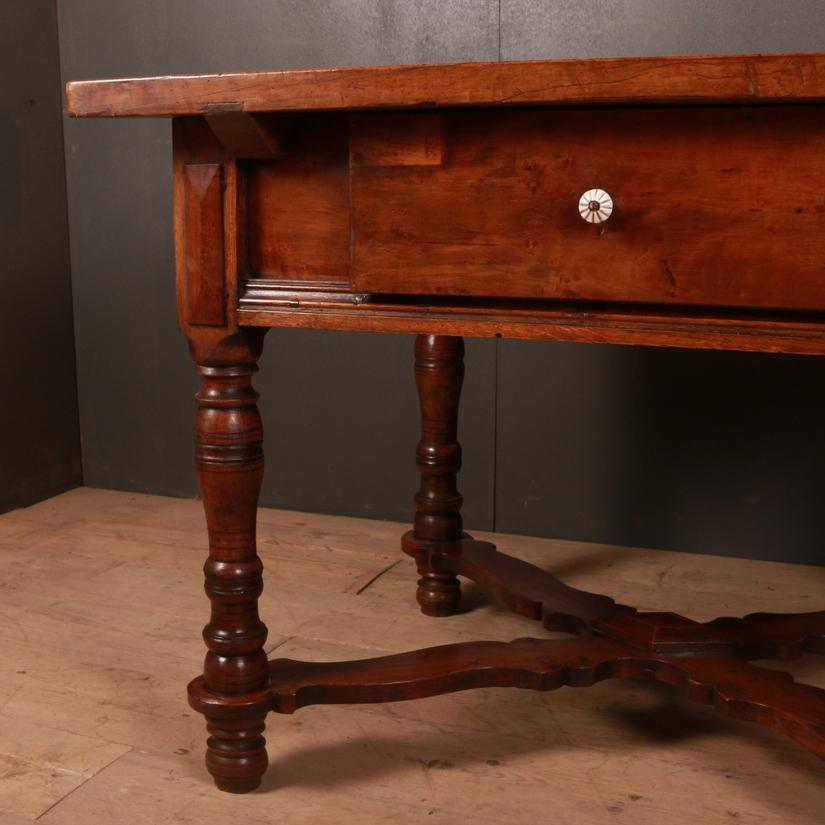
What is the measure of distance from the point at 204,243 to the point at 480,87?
0.36 meters

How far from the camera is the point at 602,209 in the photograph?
109cm

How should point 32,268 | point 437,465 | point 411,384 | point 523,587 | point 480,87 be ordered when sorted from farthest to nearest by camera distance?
1. point 32,268
2. point 411,384
3. point 437,465
4. point 523,587
5. point 480,87

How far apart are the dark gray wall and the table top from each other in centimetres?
149

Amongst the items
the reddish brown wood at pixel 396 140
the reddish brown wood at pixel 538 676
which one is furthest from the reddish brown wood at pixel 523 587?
the reddish brown wood at pixel 396 140

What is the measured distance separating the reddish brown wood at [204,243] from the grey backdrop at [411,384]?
1.22 metres

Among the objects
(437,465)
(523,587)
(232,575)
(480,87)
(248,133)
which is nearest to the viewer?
(480,87)

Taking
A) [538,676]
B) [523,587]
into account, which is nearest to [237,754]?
[538,676]

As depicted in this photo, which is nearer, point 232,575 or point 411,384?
point 232,575

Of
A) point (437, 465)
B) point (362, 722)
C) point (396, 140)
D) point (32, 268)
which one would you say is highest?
point (396, 140)

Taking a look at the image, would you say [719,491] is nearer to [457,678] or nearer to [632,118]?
[457,678]

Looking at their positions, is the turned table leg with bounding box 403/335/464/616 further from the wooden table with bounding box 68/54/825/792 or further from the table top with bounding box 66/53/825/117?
the table top with bounding box 66/53/825/117

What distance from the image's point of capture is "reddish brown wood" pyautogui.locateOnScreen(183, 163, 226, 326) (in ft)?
4.00

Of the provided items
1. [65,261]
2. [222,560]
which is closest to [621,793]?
[222,560]

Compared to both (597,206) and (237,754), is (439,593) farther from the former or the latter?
(597,206)
